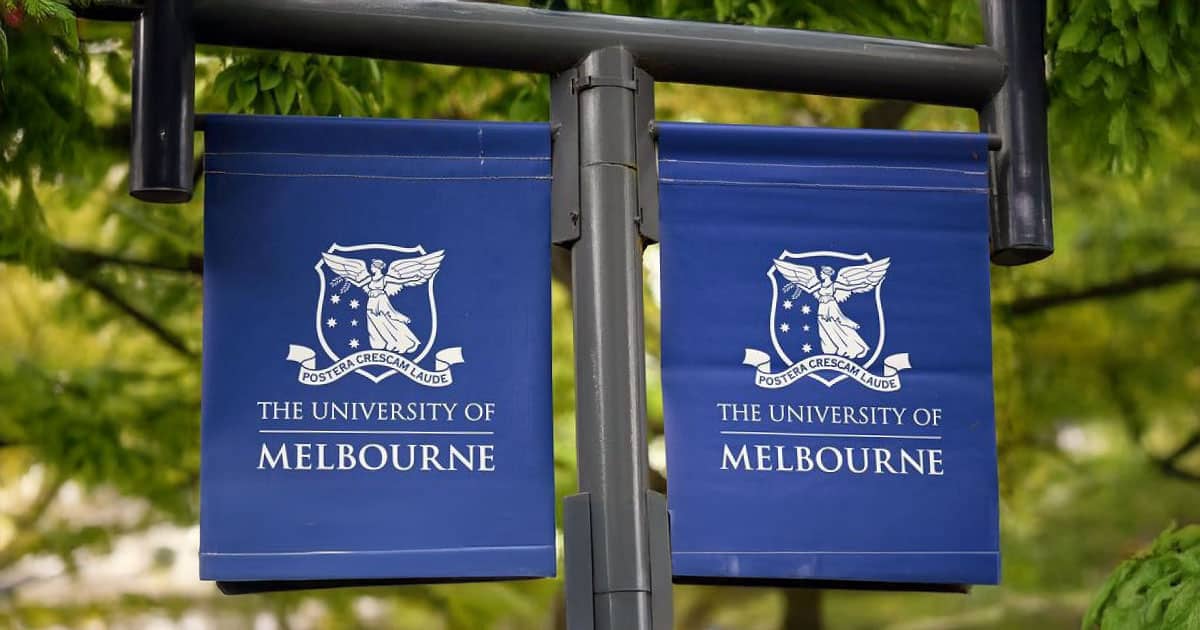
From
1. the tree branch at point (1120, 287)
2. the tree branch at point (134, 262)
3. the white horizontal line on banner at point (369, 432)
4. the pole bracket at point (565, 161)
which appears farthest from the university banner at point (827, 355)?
the tree branch at point (1120, 287)

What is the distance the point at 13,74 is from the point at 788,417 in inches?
155

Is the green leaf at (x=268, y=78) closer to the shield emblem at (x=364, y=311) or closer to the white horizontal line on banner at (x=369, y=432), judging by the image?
the shield emblem at (x=364, y=311)

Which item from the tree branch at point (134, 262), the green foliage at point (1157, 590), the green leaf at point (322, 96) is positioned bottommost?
the green foliage at point (1157, 590)

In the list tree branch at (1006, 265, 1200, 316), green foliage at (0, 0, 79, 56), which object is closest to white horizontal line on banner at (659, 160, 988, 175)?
green foliage at (0, 0, 79, 56)

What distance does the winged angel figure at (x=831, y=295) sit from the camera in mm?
5238

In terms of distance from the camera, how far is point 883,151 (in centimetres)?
541

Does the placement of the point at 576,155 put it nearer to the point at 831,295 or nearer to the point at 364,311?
the point at 364,311

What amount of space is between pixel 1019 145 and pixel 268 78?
3351mm

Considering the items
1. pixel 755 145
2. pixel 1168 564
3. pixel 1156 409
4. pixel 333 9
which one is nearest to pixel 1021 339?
pixel 1156 409

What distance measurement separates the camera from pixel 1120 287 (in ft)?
39.4

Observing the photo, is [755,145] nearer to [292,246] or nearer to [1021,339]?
[292,246]

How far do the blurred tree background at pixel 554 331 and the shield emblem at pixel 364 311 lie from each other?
243cm

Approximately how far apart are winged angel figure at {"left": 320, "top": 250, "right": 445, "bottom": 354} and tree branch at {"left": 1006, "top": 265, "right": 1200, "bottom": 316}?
7.46m

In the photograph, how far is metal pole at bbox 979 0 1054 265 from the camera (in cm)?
558
